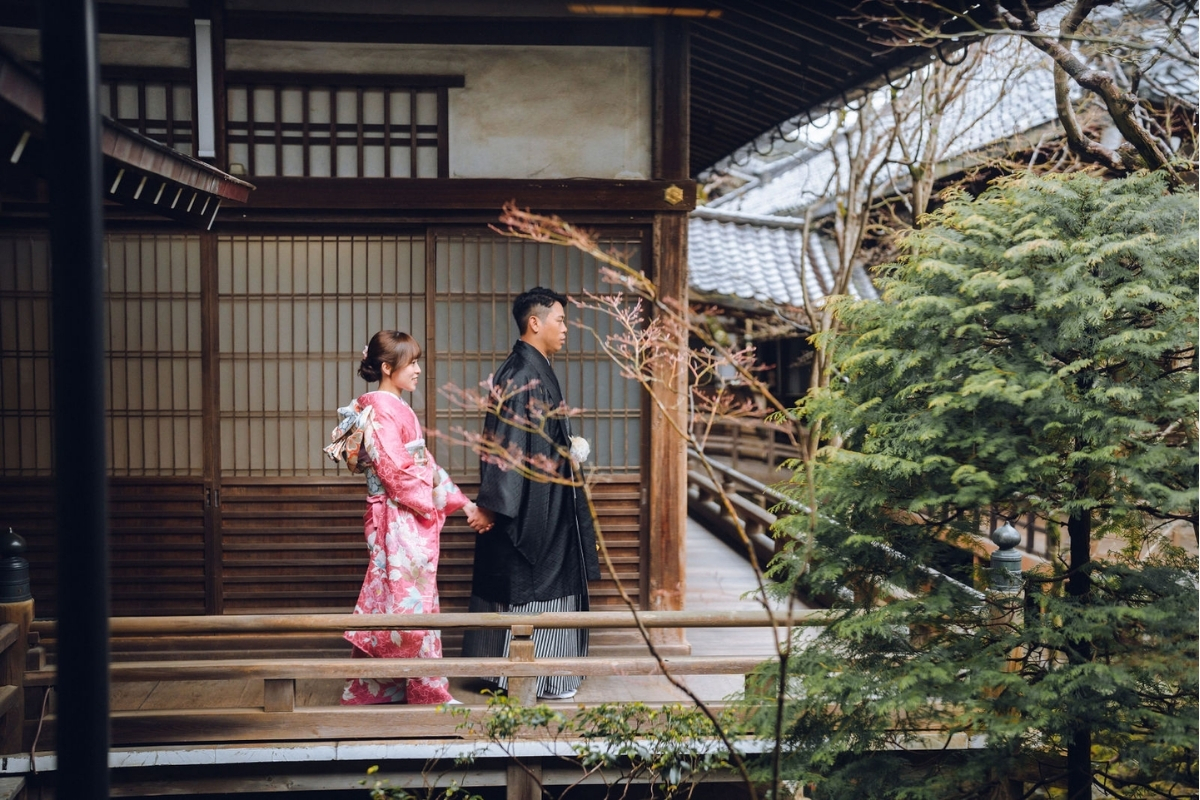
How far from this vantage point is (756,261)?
14.7 meters

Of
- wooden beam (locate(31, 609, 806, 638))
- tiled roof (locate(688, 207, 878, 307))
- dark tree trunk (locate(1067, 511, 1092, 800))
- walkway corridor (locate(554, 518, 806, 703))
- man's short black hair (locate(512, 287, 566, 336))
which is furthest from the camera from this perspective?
tiled roof (locate(688, 207, 878, 307))

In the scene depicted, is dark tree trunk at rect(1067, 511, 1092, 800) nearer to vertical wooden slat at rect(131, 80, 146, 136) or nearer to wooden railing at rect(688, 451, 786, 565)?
wooden railing at rect(688, 451, 786, 565)

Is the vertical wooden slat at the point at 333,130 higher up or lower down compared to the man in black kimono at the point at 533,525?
higher up

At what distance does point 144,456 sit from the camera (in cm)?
564

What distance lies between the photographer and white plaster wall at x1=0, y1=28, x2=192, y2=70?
5367 millimetres

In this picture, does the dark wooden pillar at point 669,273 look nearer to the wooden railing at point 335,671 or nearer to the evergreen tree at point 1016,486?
the wooden railing at point 335,671

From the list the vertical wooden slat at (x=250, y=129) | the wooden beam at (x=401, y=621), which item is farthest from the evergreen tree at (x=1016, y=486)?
the vertical wooden slat at (x=250, y=129)

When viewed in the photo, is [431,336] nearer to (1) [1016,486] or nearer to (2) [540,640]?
(2) [540,640]

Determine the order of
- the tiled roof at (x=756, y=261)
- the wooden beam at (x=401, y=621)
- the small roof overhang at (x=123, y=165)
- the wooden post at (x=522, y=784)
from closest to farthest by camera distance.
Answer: the small roof overhang at (x=123, y=165), the wooden beam at (x=401, y=621), the wooden post at (x=522, y=784), the tiled roof at (x=756, y=261)

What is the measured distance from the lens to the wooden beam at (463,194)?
5410 millimetres

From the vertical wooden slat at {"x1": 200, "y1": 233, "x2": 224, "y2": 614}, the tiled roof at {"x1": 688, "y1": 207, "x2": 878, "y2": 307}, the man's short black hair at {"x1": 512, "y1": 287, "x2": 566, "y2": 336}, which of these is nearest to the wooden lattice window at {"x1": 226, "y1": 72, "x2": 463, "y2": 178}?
the vertical wooden slat at {"x1": 200, "y1": 233, "x2": 224, "y2": 614}

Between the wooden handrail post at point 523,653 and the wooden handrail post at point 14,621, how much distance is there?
2.25 m

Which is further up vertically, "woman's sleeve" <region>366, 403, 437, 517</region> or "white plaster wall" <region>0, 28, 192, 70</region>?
"white plaster wall" <region>0, 28, 192, 70</region>

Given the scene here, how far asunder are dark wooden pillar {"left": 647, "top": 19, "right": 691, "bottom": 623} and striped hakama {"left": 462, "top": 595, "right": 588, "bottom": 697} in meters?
0.74
